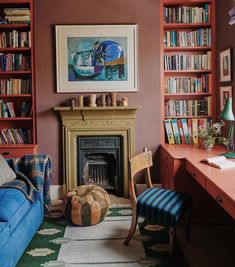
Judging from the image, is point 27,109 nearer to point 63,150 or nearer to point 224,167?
point 63,150

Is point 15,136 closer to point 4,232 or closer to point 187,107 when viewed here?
point 187,107

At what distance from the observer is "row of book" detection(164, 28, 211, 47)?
470 centimetres

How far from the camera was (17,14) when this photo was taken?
454 cm

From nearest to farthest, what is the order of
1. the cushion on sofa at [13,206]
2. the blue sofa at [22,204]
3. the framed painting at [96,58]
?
the blue sofa at [22,204] < the cushion on sofa at [13,206] < the framed painting at [96,58]

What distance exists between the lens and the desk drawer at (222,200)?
2.17 metres

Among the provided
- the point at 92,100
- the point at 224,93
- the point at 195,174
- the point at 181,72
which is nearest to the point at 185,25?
the point at 181,72

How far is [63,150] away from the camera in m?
4.71

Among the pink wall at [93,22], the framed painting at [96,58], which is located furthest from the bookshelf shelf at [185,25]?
the framed painting at [96,58]

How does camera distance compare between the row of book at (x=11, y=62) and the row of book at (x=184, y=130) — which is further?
the row of book at (x=184, y=130)

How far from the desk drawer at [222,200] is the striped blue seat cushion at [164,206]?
0.36m

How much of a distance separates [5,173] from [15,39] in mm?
1941

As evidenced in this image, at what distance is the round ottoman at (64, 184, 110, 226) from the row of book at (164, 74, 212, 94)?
5.81 feet

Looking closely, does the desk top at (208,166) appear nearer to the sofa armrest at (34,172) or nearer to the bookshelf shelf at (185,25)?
the sofa armrest at (34,172)

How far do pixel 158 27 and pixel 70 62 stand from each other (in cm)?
118
